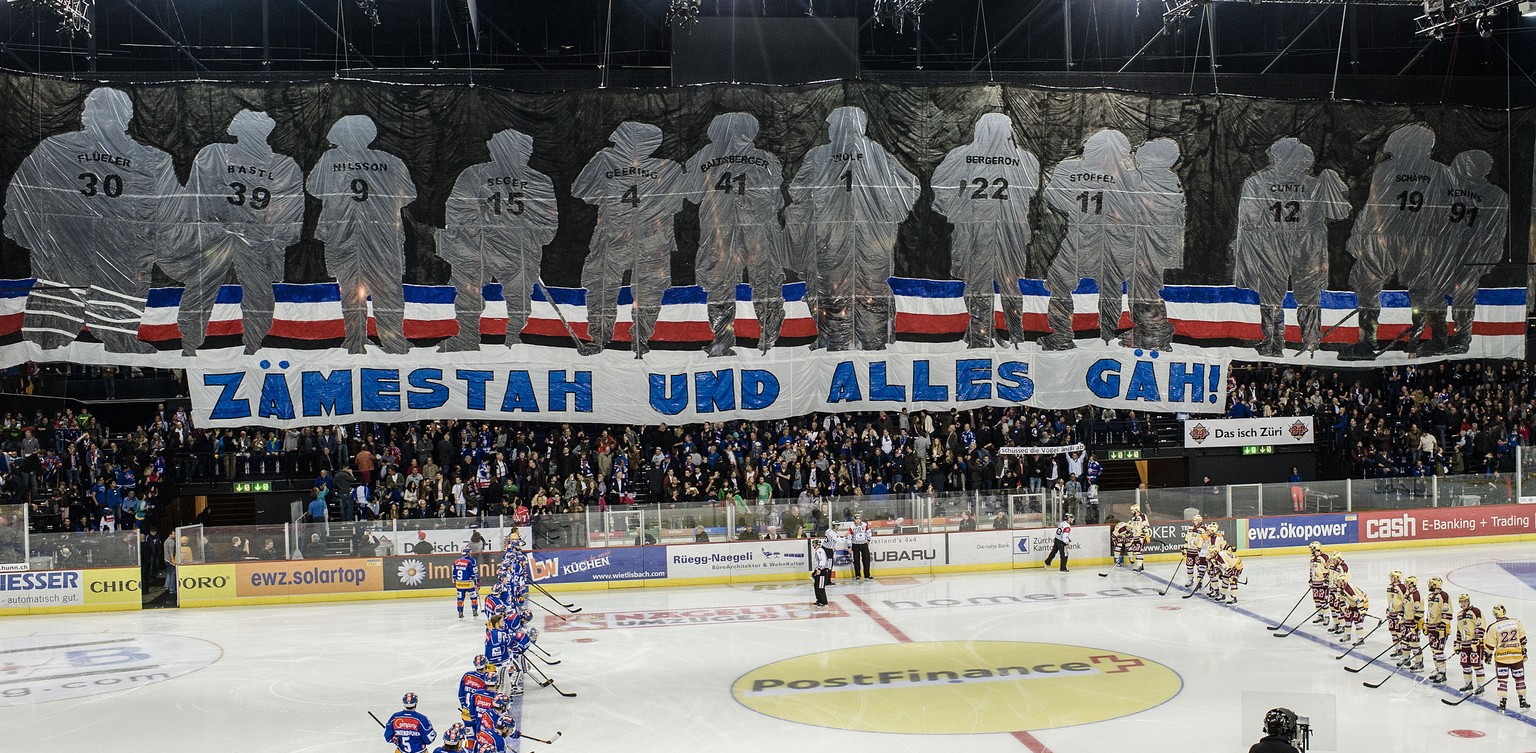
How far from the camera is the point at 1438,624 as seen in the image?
57.1 feet

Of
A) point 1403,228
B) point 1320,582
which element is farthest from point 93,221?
point 1403,228

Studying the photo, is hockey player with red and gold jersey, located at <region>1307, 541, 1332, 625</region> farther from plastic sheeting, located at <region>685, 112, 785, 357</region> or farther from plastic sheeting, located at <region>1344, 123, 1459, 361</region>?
plastic sheeting, located at <region>1344, 123, 1459, 361</region>

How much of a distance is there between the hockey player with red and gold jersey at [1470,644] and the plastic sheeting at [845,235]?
17548 mm

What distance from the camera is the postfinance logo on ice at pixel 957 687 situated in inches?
635

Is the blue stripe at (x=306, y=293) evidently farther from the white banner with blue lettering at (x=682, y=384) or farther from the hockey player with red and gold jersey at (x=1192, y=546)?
the hockey player with red and gold jersey at (x=1192, y=546)

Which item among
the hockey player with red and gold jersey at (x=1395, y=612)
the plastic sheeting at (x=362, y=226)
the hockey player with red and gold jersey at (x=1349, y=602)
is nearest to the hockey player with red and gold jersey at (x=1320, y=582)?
the hockey player with red and gold jersey at (x=1349, y=602)

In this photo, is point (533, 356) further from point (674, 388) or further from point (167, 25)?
point (167, 25)

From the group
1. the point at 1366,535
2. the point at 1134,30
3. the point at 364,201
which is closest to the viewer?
the point at 1366,535

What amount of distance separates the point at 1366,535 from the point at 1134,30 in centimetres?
1840

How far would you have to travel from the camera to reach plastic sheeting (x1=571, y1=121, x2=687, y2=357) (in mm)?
32500

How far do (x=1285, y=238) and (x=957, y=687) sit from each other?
21867 millimetres

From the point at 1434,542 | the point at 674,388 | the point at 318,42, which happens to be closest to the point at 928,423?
the point at 674,388

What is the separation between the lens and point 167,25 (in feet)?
123

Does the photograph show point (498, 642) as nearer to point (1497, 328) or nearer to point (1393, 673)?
point (1393, 673)
